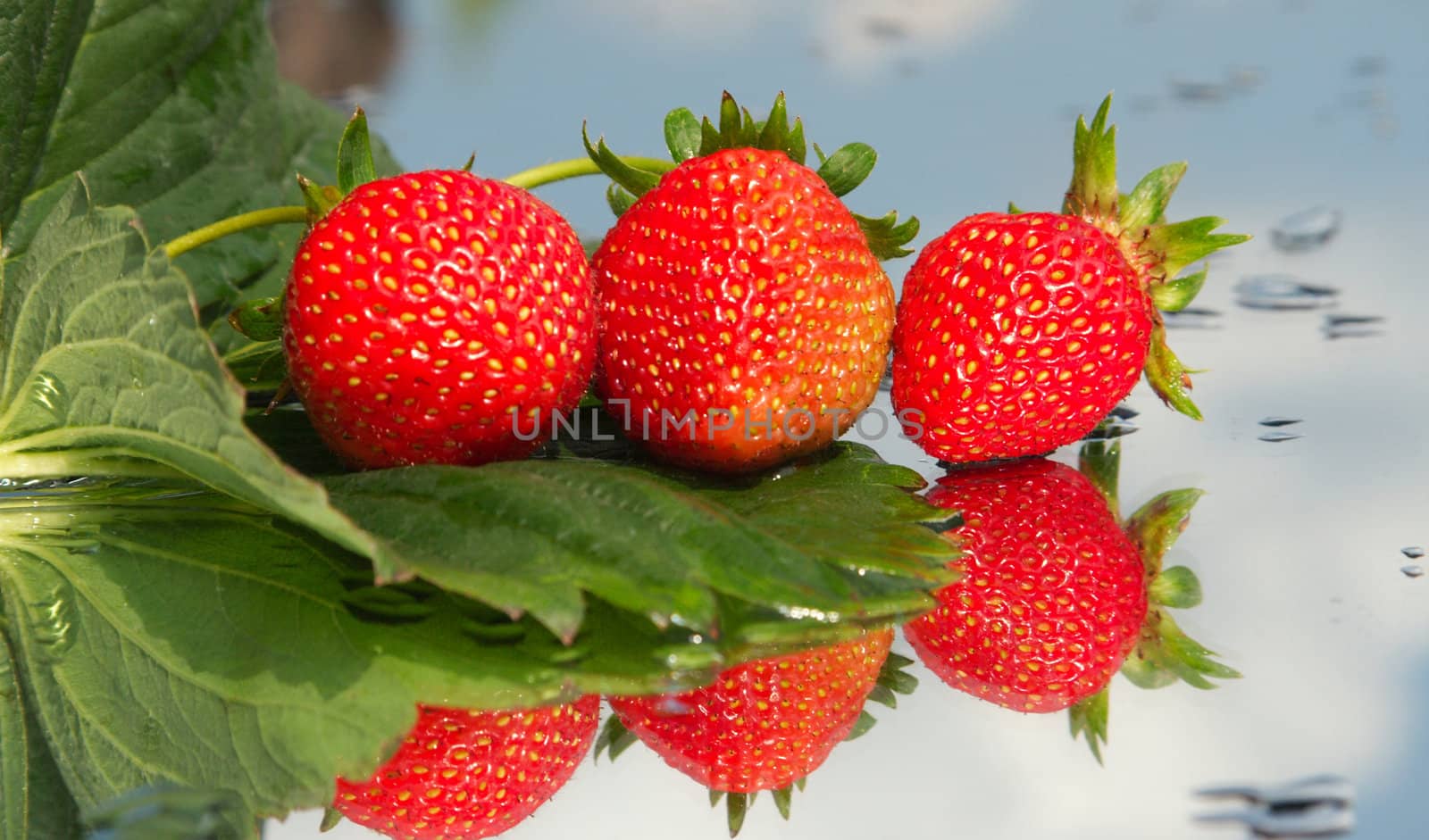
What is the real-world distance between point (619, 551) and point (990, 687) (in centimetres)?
20

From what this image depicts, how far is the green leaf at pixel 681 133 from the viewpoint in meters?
0.78

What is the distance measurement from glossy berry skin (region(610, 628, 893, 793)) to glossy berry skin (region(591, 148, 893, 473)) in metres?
0.17

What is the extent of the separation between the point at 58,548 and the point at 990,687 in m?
0.48

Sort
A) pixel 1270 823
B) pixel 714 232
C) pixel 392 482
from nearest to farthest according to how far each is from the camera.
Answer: pixel 1270 823, pixel 392 482, pixel 714 232

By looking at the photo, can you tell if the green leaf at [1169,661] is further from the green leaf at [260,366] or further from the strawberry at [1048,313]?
the green leaf at [260,366]

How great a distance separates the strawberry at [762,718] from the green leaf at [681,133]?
32cm

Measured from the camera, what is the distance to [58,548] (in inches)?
27.0

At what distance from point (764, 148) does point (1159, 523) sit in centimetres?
31

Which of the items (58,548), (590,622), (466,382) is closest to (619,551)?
(590,622)

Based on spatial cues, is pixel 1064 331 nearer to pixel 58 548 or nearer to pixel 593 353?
pixel 593 353

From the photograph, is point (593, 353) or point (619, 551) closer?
point (619, 551)

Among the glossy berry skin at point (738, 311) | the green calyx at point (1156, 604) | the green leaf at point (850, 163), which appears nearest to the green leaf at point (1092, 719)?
the green calyx at point (1156, 604)

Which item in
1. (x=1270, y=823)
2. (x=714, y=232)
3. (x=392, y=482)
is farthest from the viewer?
(x=714, y=232)

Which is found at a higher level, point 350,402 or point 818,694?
point 350,402
